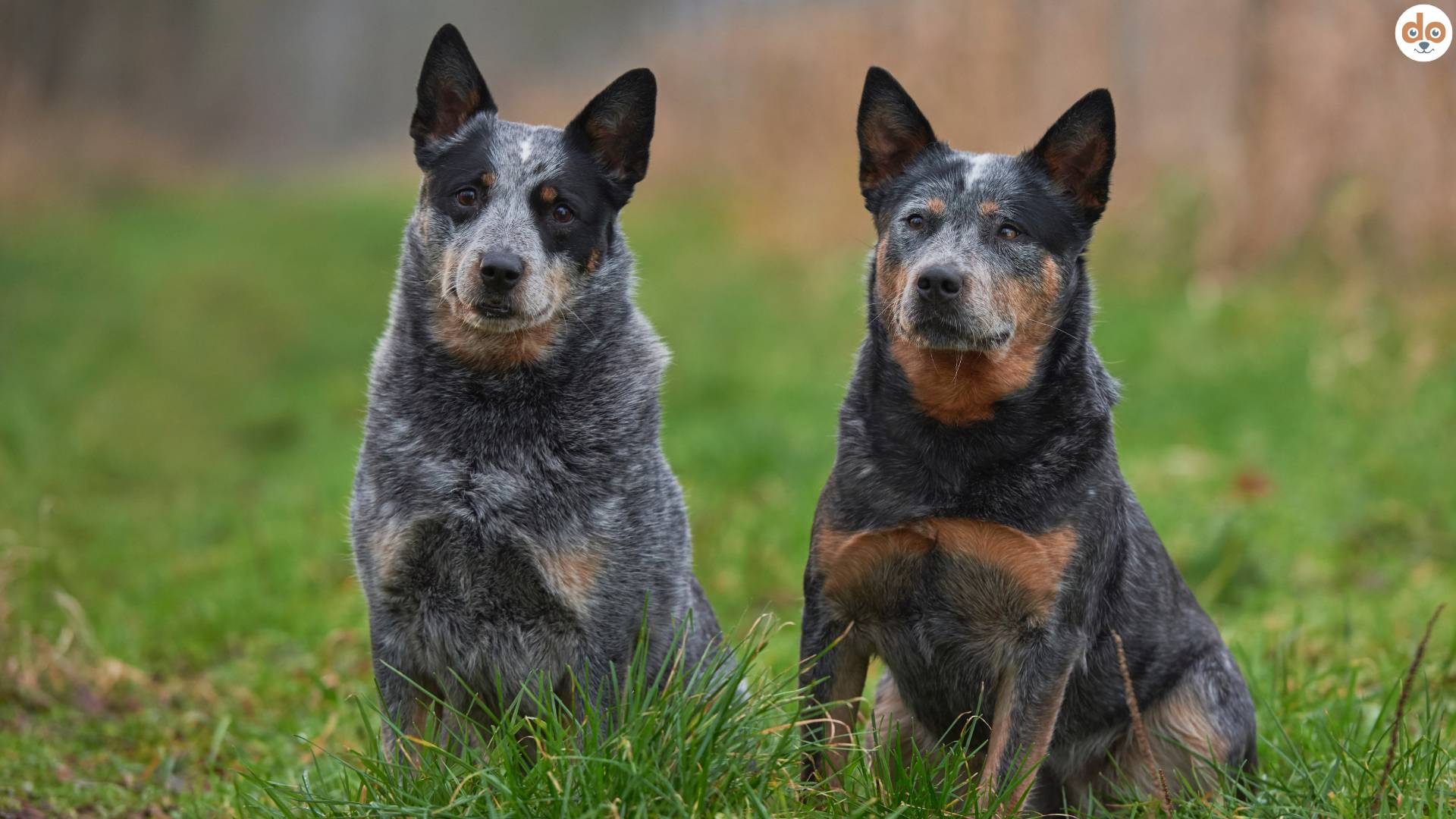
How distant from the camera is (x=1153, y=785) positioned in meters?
3.68

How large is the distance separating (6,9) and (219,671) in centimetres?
1748

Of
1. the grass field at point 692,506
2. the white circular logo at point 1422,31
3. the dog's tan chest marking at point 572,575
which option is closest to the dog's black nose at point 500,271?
the dog's tan chest marking at point 572,575

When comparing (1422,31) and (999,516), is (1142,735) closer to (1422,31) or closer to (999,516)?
(999,516)

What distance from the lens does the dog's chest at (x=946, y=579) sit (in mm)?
3375

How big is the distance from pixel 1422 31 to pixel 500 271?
7763 mm

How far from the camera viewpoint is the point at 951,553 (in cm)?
341

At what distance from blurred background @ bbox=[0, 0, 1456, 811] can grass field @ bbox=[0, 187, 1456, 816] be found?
0.03m

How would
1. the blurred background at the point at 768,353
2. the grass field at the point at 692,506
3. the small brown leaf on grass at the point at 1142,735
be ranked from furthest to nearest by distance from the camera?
the blurred background at the point at 768,353, the grass field at the point at 692,506, the small brown leaf on grass at the point at 1142,735

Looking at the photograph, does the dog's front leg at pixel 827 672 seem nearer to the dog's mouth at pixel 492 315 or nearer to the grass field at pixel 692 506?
the grass field at pixel 692 506

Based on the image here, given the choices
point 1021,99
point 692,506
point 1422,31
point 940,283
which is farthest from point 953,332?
point 1021,99

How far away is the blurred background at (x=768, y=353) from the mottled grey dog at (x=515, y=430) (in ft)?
2.51

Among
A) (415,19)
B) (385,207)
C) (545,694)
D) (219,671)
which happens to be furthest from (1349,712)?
(415,19)

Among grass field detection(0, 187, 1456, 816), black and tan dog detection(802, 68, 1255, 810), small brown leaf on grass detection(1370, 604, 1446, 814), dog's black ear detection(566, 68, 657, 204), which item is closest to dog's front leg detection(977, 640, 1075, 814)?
black and tan dog detection(802, 68, 1255, 810)

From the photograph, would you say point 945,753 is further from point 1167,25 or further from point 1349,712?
point 1167,25
